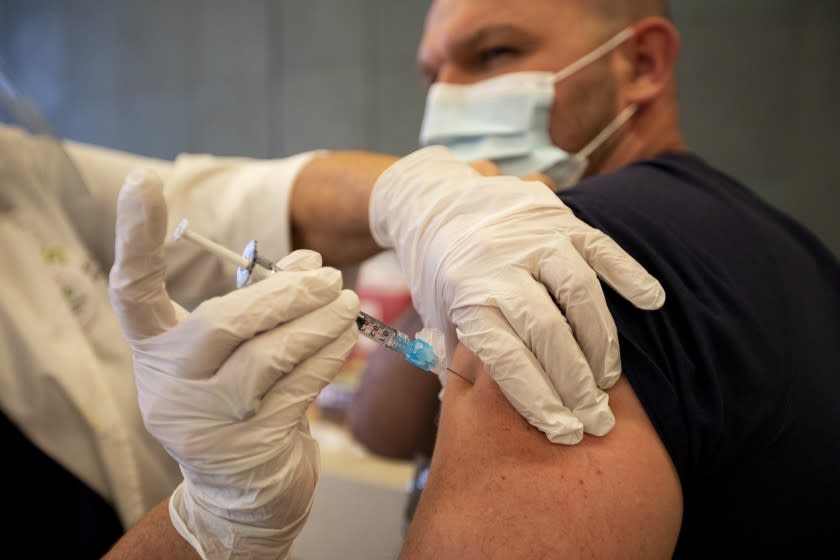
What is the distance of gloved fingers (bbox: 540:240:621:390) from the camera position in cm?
63

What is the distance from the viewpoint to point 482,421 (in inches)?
24.7

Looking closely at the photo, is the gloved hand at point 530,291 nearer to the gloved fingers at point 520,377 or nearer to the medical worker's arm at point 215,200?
the gloved fingers at point 520,377

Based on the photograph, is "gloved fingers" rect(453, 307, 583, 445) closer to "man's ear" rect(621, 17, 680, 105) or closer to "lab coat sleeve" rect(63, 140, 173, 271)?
"man's ear" rect(621, 17, 680, 105)

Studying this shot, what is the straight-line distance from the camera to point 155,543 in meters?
0.60

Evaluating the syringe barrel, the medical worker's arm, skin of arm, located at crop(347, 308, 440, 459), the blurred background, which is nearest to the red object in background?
the blurred background

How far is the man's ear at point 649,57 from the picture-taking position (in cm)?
121

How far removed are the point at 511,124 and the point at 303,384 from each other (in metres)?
0.73

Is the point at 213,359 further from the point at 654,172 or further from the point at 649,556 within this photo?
the point at 654,172

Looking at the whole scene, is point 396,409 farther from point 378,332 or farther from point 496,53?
point 378,332

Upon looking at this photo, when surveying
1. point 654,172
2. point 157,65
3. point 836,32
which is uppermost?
point 836,32

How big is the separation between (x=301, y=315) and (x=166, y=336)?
0.13 m

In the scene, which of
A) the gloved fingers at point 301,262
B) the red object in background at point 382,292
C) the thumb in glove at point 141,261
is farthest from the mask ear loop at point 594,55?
the red object in background at point 382,292

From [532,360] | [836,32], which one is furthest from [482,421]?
[836,32]

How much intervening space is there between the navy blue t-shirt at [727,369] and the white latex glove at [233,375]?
0.36 metres
